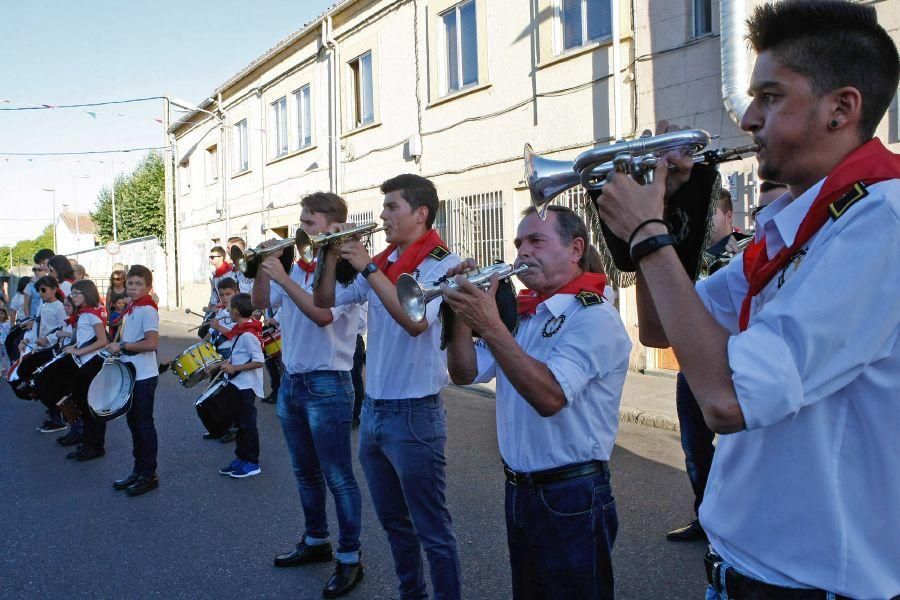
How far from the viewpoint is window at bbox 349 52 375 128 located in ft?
48.3

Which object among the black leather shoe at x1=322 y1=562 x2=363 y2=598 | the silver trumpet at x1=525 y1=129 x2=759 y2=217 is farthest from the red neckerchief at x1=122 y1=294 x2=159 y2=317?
the silver trumpet at x1=525 y1=129 x2=759 y2=217

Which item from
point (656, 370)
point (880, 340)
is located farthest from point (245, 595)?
point (656, 370)

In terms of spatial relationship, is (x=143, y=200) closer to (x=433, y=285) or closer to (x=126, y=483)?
(x=126, y=483)

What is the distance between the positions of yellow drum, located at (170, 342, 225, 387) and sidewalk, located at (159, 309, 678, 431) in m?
3.73

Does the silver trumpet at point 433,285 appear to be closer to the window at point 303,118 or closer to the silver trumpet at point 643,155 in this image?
the silver trumpet at point 643,155

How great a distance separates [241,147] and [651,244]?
2105 centimetres

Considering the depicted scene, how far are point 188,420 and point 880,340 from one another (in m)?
8.01

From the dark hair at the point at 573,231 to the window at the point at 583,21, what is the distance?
7.73 metres

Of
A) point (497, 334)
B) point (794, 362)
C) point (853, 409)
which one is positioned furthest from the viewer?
point (497, 334)

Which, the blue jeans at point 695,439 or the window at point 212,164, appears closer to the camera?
the blue jeans at point 695,439

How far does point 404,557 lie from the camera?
3.26 m

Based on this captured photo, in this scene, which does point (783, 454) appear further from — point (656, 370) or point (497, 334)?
point (656, 370)

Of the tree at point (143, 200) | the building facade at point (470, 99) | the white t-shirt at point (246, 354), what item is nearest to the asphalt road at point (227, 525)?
the white t-shirt at point (246, 354)

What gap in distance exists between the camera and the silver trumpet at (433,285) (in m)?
2.28
